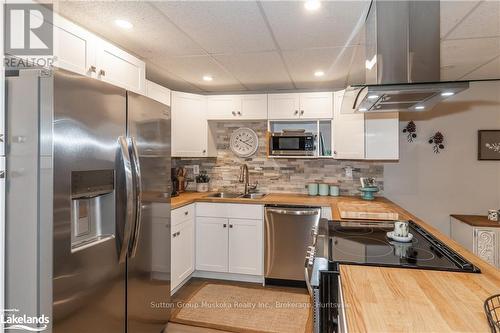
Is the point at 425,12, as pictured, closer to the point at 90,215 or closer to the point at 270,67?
the point at 270,67

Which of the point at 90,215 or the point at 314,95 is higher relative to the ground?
the point at 314,95

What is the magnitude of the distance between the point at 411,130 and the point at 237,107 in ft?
6.84

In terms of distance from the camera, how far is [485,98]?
334 centimetres

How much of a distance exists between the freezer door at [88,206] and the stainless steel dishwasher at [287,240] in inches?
69.3

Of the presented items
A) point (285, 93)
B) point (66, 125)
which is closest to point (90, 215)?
point (66, 125)

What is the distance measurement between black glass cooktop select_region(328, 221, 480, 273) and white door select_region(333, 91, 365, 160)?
1326 mm

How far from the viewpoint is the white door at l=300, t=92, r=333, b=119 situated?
346 centimetres

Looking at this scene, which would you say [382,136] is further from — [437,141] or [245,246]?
[245,246]

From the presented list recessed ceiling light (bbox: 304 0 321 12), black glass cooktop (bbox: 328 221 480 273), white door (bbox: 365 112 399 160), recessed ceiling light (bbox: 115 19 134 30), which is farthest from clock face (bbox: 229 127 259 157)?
recessed ceiling light (bbox: 304 0 321 12)

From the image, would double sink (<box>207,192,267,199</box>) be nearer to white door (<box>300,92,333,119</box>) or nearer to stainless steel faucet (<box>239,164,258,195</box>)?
stainless steel faucet (<box>239,164,258,195</box>)

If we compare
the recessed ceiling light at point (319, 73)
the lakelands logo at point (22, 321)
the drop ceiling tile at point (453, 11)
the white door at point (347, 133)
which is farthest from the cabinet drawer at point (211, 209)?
the drop ceiling tile at point (453, 11)

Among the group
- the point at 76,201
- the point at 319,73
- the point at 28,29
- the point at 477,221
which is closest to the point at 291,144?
the point at 319,73

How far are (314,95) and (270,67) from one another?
0.86 m

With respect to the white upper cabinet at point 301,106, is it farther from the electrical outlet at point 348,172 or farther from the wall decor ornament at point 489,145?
the wall decor ornament at point 489,145
